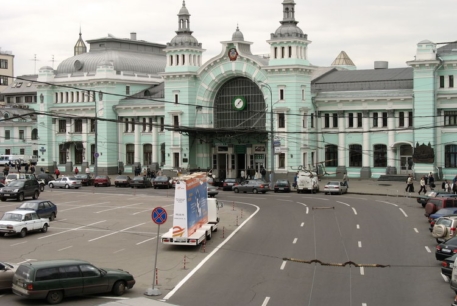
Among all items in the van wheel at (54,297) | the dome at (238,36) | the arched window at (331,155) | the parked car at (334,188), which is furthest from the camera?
the arched window at (331,155)

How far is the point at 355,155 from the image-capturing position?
235ft

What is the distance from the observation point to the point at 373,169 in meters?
70.0

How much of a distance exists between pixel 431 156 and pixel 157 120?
3120 cm

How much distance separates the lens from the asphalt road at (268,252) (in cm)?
2300

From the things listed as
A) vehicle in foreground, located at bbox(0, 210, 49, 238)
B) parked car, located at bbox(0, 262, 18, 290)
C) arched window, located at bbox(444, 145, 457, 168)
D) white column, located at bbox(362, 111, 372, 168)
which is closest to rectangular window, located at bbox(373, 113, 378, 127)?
white column, located at bbox(362, 111, 372, 168)

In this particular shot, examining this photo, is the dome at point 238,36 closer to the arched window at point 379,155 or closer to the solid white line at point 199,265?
the arched window at point 379,155

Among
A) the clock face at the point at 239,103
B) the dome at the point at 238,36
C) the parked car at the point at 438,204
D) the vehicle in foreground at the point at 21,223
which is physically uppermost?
the dome at the point at 238,36

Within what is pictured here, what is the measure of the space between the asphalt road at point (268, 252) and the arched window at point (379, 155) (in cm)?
2029

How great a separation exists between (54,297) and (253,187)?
3932cm

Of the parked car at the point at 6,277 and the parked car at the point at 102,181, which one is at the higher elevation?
the parked car at the point at 102,181

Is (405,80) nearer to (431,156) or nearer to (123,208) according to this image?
(431,156)

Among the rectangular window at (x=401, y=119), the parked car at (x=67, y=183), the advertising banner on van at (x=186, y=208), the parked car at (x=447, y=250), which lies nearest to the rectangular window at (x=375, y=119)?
the rectangular window at (x=401, y=119)

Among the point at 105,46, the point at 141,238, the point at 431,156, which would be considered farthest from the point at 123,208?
the point at 105,46

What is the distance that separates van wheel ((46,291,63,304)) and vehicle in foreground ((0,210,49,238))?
44.0 feet
